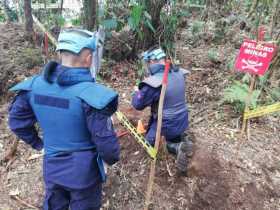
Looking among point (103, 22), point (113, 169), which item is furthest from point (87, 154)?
point (103, 22)

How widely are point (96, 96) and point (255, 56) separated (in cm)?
208

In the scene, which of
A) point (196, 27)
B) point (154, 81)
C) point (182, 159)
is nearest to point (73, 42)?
point (154, 81)

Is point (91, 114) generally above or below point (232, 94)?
above

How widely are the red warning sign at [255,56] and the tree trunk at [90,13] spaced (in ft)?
9.40

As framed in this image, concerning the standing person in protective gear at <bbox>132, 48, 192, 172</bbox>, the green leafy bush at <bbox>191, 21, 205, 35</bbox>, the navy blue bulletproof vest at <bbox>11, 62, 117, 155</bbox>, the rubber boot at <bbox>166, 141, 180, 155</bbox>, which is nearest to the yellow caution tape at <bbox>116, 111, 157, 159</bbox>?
the standing person in protective gear at <bbox>132, 48, 192, 172</bbox>

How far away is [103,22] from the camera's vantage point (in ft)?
18.5

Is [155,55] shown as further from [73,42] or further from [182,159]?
[73,42]

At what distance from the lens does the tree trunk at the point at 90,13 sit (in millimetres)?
5746

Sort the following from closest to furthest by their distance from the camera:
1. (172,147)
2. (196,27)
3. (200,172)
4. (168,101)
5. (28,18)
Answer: (168,101), (200,172), (172,147), (28,18), (196,27)

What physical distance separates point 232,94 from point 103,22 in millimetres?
2342

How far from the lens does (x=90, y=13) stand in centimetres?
577

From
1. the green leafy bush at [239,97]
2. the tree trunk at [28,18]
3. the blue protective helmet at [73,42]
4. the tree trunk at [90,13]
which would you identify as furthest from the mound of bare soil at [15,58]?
the blue protective helmet at [73,42]

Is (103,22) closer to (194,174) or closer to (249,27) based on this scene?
(194,174)

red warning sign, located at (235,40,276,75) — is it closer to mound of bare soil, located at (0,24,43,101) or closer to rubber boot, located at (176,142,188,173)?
rubber boot, located at (176,142,188,173)
